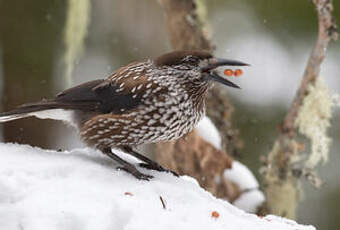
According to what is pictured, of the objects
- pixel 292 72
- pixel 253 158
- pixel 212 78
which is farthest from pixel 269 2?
pixel 212 78

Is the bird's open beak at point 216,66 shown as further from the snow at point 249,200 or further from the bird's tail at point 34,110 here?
the snow at point 249,200

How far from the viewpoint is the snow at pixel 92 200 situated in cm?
326

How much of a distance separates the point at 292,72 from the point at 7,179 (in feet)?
26.3

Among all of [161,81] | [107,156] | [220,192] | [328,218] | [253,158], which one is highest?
[161,81]

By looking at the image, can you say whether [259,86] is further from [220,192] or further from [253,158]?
[220,192]

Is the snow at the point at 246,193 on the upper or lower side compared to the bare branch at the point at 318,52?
lower

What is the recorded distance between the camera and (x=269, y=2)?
10.0 metres

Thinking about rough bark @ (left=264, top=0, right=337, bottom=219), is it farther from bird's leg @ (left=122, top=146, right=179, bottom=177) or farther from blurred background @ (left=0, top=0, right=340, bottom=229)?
bird's leg @ (left=122, top=146, right=179, bottom=177)

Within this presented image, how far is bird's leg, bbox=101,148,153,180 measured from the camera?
13.4 feet

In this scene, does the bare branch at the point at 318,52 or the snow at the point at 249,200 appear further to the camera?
the snow at the point at 249,200

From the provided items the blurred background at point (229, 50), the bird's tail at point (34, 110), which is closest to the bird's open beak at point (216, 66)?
the bird's tail at point (34, 110)

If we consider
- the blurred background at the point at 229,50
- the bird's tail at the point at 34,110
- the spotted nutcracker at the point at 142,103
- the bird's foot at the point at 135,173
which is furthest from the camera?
the blurred background at the point at 229,50

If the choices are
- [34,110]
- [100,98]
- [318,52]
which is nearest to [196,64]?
[100,98]

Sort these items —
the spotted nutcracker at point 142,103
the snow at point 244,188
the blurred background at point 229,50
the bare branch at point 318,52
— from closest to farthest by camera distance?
the spotted nutcracker at point 142,103, the bare branch at point 318,52, the snow at point 244,188, the blurred background at point 229,50
